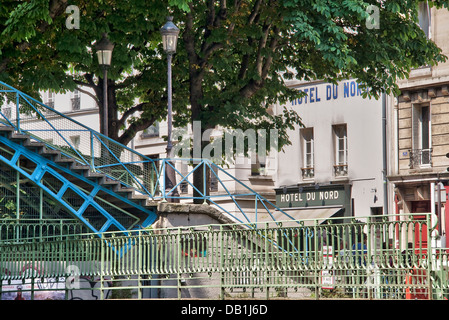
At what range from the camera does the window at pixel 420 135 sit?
37250 mm

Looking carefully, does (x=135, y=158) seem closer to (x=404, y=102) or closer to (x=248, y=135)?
(x=248, y=135)

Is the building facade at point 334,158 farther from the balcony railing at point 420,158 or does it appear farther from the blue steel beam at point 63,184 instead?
the blue steel beam at point 63,184

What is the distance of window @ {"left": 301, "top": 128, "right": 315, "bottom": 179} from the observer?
Result: 137ft

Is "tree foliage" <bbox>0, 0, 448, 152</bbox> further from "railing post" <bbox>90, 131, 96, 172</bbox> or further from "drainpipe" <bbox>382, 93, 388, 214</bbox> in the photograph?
"drainpipe" <bbox>382, 93, 388, 214</bbox>

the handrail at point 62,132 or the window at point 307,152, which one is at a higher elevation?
the window at point 307,152

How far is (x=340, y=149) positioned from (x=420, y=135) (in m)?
4.04

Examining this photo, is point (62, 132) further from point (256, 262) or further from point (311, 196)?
point (311, 196)

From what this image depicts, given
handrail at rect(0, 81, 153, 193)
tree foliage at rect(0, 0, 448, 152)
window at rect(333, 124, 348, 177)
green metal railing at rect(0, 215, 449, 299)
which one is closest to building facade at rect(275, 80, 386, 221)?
window at rect(333, 124, 348, 177)

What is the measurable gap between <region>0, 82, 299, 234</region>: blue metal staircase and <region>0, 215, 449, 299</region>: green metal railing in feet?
8.34

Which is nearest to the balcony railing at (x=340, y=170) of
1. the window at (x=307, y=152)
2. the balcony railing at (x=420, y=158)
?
the window at (x=307, y=152)

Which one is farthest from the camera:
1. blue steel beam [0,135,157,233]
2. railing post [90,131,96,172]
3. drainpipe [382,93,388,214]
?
drainpipe [382,93,388,214]

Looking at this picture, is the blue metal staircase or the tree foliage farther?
the tree foliage

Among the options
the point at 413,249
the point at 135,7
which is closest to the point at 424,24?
the point at 135,7

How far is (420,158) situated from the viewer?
37250 mm
